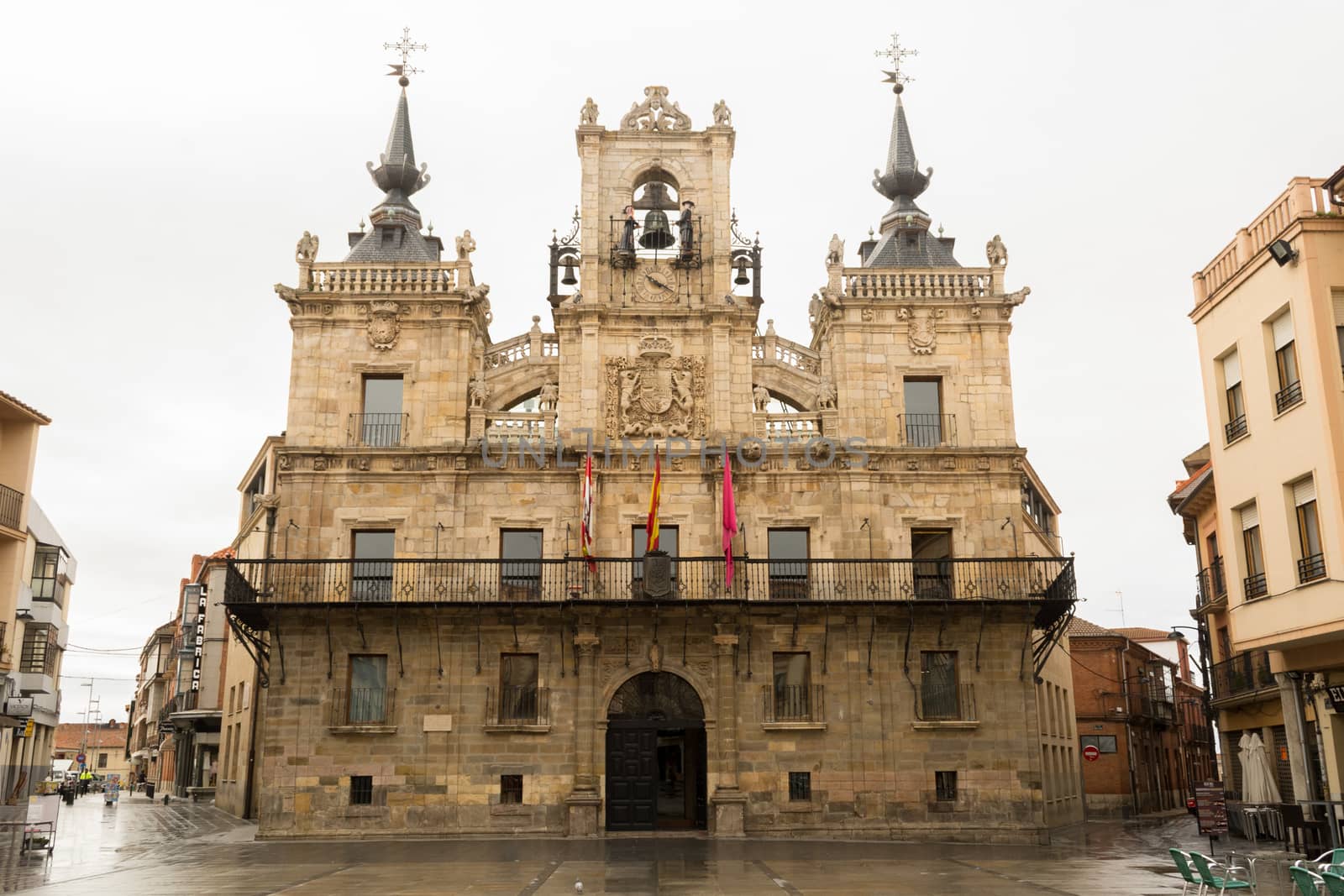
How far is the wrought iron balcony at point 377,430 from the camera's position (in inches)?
1190

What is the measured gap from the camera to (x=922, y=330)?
102ft

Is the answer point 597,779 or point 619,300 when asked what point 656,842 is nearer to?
point 597,779

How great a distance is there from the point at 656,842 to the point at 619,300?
45.4 ft

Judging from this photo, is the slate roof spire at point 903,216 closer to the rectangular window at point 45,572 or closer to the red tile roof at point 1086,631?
the red tile roof at point 1086,631

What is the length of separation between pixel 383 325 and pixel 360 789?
11.8 metres

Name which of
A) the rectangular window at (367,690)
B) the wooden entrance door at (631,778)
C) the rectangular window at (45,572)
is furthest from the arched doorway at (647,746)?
the rectangular window at (45,572)

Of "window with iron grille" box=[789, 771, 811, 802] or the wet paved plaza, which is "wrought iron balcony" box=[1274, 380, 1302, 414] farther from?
"window with iron grille" box=[789, 771, 811, 802]

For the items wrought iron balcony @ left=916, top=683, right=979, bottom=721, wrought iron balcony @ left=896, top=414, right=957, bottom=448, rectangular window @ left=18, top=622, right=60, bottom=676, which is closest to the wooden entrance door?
wrought iron balcony @ left=916, top=683, right=979, bottom=721

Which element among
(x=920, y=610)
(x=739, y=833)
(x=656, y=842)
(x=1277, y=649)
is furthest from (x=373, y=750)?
(x=1277, y=649)

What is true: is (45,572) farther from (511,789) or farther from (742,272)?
(742,272)

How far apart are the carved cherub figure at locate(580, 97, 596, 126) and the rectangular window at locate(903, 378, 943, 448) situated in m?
11.3

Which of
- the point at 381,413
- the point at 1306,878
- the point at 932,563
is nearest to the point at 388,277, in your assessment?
the point at 381,413

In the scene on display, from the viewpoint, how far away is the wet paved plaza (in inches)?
689

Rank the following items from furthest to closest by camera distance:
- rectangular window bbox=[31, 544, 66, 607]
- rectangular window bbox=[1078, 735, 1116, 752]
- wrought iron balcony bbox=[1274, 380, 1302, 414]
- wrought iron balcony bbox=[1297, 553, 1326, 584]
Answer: rectangular window bbox=[1078, 735, 1116, 752], rectangular window bbox=[31, 544, 66, 607], wrought iron balcony bbox=[1274, 380, 1302, 414], wrought iron balcony bbox=[1297, 553, 1326, 584]
